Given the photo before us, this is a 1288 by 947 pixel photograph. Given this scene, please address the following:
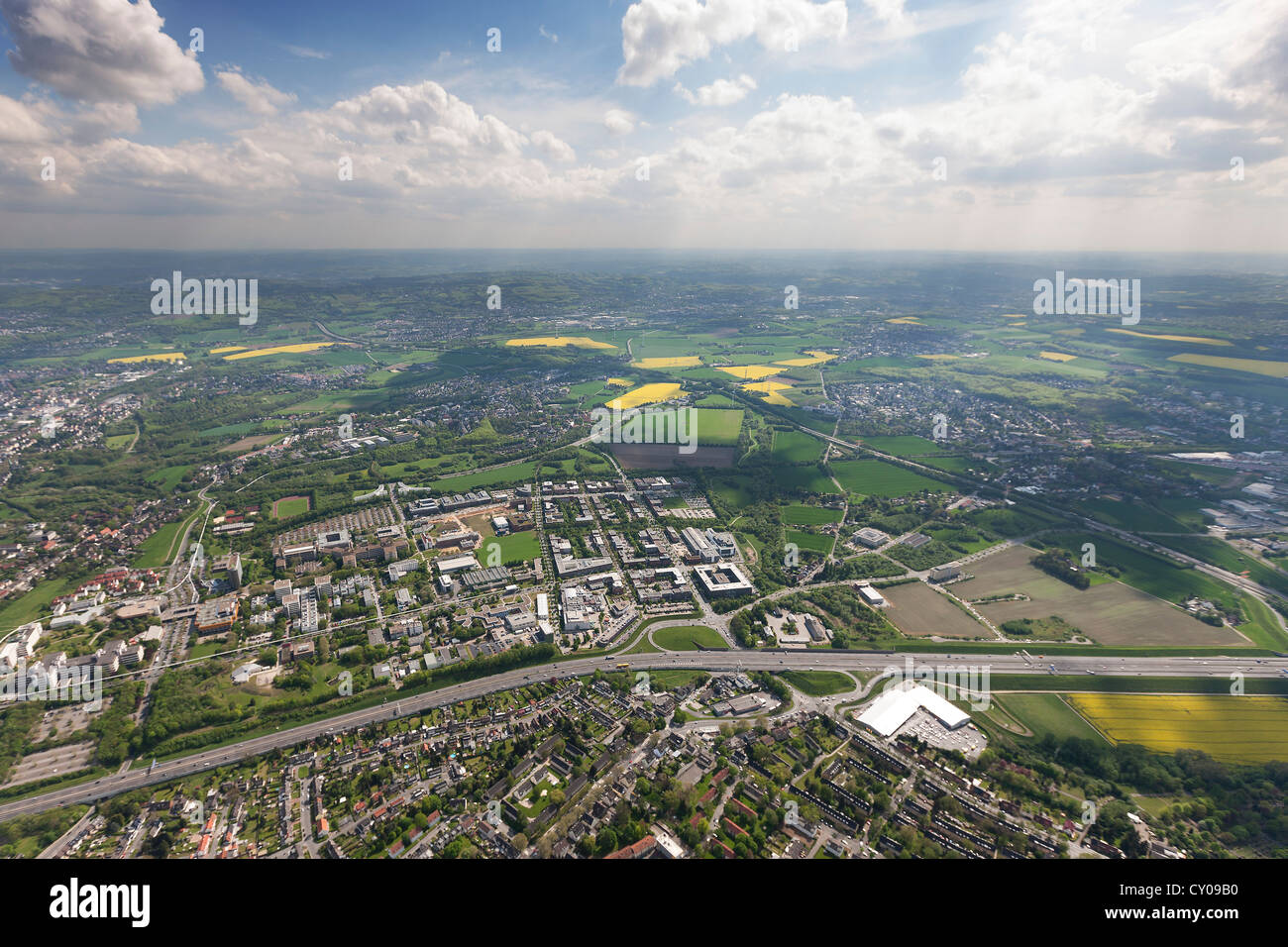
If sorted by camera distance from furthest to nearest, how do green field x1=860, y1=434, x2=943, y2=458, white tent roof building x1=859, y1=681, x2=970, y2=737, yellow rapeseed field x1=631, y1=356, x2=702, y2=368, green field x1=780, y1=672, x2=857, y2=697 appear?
yellow rapeseed field x1=631, y1=356, x2=702, y2=368 → green field x1=860, y1=434, x2=943, y2=458 → green field x1=780, y1=672, x2=857, y2=697 → white tent roof building x1=859, y1=681, x2=970, y2=737

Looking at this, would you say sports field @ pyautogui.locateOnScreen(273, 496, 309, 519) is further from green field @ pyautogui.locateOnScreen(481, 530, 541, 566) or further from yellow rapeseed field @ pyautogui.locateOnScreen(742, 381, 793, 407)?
yellow rapeseed field @ pyautogui.locateOnScreen(742, 381, 793, 407)

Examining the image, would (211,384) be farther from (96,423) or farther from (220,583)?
(220,583)

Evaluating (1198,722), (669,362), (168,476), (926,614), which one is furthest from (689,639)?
(669,362)

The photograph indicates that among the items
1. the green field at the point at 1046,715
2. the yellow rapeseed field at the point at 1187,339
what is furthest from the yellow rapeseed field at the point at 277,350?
the yellow rapeseed field at the point at 1187,339

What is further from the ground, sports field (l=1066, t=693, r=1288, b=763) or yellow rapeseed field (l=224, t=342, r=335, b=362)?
yellow rapeseed field (l=224, t=342, r=335, b=362)

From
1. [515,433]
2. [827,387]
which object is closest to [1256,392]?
[827,387]

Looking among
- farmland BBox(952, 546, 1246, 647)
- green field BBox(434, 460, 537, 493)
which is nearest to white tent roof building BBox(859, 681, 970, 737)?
farmland BBox(952, 546, 1246, 647)
